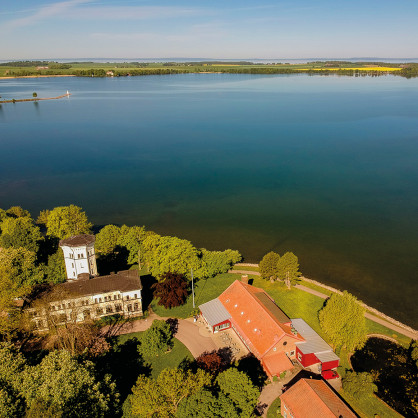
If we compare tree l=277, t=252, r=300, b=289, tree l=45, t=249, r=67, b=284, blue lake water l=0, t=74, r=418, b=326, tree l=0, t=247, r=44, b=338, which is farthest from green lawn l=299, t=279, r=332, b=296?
tree l=0, t=247, r=44, b=338

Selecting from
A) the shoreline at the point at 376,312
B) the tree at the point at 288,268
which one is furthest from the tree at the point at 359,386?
the tree at the point at 288,268

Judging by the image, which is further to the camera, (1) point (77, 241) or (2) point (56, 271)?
(2) point (56, 271)

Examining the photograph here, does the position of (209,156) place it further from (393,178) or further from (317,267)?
(317,267)

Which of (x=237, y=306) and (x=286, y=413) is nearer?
(x=286, y=413)

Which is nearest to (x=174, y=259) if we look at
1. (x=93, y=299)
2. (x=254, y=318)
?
(x=93, y=299)

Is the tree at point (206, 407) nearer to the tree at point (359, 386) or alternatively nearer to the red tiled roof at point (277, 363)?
the red tiled roof at point (277, 363)

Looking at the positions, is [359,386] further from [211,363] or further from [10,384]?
[10,384]


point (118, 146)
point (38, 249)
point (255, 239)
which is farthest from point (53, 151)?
point (255, 239)
